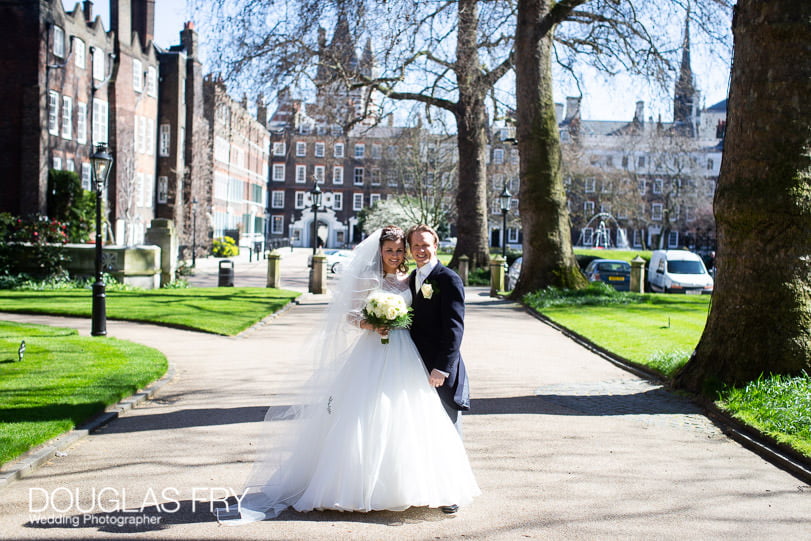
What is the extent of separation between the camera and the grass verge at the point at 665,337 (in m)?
7.14

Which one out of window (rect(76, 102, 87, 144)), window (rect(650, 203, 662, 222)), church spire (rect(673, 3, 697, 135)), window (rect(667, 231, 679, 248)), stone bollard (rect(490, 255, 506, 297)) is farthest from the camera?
window (rect(650, 203, 662, 222))

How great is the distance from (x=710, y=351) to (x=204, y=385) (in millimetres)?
5587

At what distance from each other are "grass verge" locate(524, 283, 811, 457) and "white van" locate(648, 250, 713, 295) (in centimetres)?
500

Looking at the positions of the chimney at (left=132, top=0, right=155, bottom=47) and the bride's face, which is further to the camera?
the chimney at (left=132, top=0, right=155, bottom=47)

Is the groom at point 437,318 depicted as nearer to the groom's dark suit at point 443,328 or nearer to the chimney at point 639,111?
the groom's dark suit at point 443,328

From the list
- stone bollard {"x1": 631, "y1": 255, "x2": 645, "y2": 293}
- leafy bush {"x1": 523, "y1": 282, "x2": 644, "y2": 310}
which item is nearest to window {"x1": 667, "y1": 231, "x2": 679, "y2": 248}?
stone bollard {"x1": 631, "y1": 255, "x2": 645, "y2": 293}

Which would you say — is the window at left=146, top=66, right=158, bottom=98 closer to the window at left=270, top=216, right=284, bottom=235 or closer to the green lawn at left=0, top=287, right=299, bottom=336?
the green lawn at left=0, top=287, right=299, bottom=336

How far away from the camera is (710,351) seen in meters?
8.83

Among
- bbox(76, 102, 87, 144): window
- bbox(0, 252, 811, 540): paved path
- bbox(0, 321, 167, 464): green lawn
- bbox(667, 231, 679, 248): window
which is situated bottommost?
bbox(0, 252, 811, 540): paved path

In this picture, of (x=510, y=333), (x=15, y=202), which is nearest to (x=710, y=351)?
(x=510, y=333)

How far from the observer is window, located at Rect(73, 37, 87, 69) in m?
36.9

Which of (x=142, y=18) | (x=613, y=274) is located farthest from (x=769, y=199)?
(x=142, y=18)

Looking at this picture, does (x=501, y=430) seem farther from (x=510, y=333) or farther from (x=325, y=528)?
(x=510, y=333)

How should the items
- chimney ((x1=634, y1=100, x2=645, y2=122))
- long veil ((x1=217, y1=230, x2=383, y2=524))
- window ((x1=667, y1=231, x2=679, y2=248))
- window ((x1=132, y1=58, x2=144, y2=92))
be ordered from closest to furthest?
1. long veil ((x1=217, y1=230, x2=383, y2=524))
2. chimney ((x1=634, y1=100, x2=645, y2=122))
3. window ((x1=132, y1=58, x2=144, y2=92))
4. window ((x1=667, y1=231, x2=679, y2=248))
